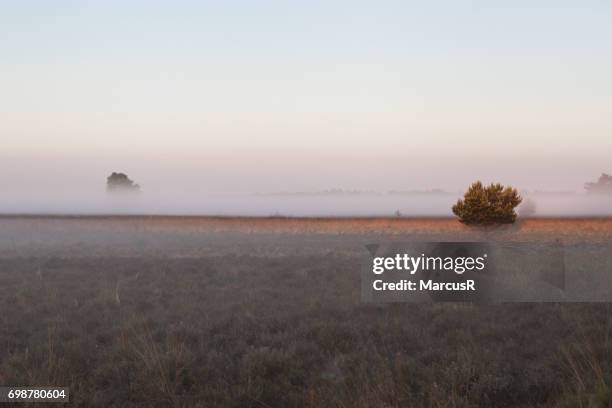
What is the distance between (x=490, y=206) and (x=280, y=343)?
100.0 feet

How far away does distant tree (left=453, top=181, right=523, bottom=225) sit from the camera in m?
35.8

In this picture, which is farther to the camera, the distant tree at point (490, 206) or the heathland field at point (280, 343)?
the distant tree at point (490, 206)

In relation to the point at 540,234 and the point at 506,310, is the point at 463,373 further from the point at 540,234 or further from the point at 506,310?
the point at 540,234

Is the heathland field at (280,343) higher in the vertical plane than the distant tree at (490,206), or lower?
lower

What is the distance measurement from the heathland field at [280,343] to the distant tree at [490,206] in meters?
17.1

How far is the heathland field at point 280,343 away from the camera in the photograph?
21.9ft

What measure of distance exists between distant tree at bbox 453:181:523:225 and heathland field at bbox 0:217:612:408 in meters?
17.1

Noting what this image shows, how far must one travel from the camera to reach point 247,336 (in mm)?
9523

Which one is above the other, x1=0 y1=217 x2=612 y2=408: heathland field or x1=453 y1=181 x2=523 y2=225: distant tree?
x1=453 y1=181 x2=523 y2=225: distant tree

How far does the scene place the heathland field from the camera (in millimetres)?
6688

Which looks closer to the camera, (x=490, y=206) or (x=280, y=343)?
(x=280, y=343)

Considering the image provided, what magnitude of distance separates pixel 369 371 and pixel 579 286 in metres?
10.0

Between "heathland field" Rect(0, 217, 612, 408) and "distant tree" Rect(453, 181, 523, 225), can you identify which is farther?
"distant tree" Rect(453, 181, 523, 225)

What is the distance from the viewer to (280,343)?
9.09 metres
